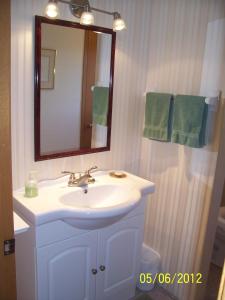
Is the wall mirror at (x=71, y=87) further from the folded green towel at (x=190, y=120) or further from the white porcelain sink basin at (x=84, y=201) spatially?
the folded green towel at (x=190, y=120)

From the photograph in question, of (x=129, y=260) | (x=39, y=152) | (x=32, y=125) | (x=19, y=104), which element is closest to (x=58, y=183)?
(x=39, y=152)

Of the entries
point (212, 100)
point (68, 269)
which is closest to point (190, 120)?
point (212, 100)

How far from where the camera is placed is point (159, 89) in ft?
6.82

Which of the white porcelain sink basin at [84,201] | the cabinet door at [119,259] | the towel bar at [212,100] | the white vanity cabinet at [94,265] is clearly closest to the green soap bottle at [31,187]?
the white porcelain sink basin at [84,201]

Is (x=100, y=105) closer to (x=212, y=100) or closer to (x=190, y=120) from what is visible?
(x=190, y=120)

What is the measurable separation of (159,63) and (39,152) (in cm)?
108

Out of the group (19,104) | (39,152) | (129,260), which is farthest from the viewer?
(129,260)

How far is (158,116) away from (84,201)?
0.79 m

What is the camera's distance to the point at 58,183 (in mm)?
1798

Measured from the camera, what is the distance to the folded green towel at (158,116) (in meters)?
1.95

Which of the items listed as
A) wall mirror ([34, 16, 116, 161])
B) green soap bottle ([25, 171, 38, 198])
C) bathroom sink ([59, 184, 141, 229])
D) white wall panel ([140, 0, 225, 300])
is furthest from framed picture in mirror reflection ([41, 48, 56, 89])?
white wall panel ([140, 0, 225, 300])

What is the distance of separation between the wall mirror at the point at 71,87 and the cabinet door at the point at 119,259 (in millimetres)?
571

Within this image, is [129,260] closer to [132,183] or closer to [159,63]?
[132,183]

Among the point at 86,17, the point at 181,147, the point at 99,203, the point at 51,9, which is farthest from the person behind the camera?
the point at 181,147
